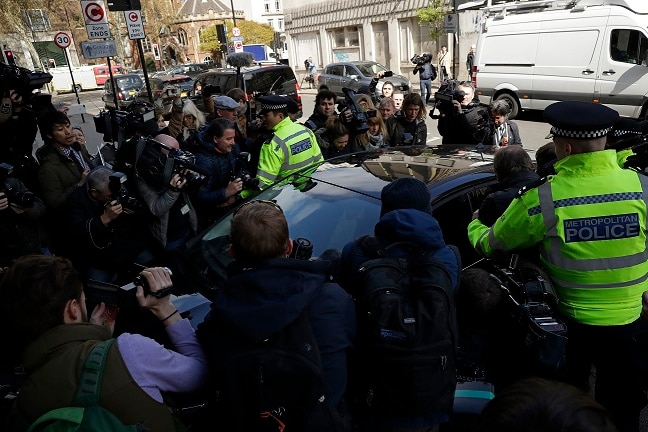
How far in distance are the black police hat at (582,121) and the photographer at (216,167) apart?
7.70 feet

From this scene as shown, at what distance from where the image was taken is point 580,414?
2.81 ft

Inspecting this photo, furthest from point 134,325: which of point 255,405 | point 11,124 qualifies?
point 11,124

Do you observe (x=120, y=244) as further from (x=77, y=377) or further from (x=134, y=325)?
(x=77, y=377)

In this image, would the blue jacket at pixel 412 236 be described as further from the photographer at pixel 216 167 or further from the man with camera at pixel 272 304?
the photographer at pixel 216 167

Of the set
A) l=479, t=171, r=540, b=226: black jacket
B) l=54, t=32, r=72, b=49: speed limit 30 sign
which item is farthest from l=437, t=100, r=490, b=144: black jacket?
l=54, t=32, r=72, b=49: speed limit 30 sign

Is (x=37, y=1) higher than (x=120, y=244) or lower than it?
higher

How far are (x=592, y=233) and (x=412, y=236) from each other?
83cm

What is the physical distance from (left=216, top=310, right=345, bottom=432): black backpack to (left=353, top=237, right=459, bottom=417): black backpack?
213mm

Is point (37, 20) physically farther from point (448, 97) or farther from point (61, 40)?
point (448, 97)

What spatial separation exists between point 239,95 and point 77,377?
5.65 metres

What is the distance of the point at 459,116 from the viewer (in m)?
5.45

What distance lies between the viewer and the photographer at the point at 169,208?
312 cm

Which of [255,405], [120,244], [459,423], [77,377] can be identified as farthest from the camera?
[120,244]

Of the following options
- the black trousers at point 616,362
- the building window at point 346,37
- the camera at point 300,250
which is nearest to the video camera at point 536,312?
the black trousers at point 616,362
